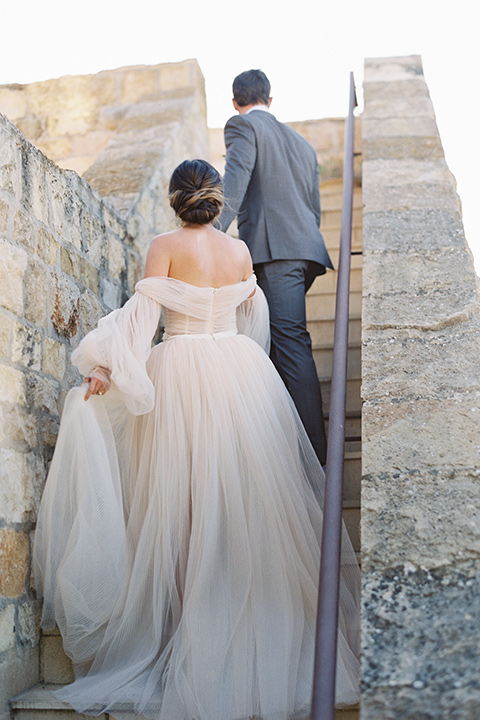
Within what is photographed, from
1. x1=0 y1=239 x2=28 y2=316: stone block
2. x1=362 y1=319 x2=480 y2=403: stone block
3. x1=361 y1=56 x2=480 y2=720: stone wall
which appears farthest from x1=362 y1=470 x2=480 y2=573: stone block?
x1=0 y1=239 x2=28 y2=316: stone block

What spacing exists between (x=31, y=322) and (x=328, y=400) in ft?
5.49

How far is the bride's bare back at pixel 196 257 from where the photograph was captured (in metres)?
2.65

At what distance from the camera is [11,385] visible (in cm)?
238

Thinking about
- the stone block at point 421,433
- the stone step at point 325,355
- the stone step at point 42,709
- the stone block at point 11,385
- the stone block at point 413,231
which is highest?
the stone block at point 413,231

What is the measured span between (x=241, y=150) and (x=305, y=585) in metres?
2.04

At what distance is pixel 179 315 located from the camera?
270 cm

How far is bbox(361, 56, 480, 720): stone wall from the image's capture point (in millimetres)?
1271

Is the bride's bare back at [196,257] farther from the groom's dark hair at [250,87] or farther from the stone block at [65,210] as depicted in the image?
the groom's dark hair at [250,87]

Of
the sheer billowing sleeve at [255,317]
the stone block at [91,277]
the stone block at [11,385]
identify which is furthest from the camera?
the stone block at [91,277]

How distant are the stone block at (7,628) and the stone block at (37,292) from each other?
95 cm

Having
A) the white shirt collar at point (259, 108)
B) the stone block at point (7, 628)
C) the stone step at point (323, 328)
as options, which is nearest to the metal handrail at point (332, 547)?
the stone block at point (7, 628)

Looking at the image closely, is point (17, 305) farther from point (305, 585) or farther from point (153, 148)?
point (153, 148)

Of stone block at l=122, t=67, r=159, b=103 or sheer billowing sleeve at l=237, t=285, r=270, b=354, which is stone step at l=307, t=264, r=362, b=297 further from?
stone block at l=122, t=67, r=159, b=103

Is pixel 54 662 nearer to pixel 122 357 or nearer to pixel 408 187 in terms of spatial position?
pixel 122 357
